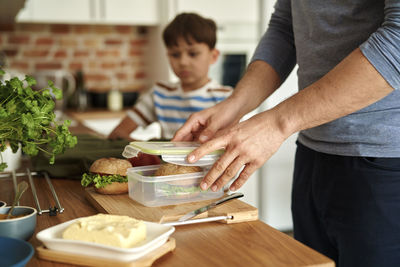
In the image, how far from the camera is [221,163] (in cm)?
91

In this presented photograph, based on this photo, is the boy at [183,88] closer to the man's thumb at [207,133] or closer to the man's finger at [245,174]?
the man's thumb at [207,133]

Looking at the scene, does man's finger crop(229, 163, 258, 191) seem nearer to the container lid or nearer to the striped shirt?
the container lid

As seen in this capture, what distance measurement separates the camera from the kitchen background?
127 inches

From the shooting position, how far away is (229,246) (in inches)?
30.6

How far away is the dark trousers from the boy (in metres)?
1.11

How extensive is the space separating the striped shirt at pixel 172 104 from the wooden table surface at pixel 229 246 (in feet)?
4.28

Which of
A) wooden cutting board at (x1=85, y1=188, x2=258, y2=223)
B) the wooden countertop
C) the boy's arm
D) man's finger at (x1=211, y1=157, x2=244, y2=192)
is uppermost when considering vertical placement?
man's finger at (x1=211, y1=157, x2=244, y2=192)

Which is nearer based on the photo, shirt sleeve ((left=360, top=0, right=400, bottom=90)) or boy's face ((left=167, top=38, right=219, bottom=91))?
shirt sleeve ((left=360, top=0, right=400, bottom=90))

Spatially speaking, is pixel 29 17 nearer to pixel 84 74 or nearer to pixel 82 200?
pixel 84 74

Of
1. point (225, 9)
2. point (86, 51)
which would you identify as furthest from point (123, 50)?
point (225, 9)

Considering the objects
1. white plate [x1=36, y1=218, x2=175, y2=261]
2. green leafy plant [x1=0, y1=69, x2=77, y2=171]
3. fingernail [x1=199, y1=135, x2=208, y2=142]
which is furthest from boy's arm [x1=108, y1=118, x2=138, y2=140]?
white plate [x1=36, y1=218, x2=175, y2=261]

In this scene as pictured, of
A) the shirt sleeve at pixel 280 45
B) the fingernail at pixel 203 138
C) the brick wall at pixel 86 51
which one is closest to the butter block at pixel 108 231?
the fingernail at pixel 203 138

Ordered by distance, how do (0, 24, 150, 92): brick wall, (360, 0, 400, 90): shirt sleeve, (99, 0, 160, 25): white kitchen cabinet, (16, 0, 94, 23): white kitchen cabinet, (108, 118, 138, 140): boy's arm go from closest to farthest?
(360, 0, 400, 90): shirt sleeve < (108, 118, 138, 140): boy's arm < (16, 0, 94, 23): white kitchen cabinet < (99, 0, 160, 25): white kitchen cabinet < (0, 24, 150, 92): brick wall

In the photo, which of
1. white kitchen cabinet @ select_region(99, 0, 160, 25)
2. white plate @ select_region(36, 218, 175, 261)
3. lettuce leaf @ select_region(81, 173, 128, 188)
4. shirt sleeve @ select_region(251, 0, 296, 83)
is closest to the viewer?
white plate @ select_region(36, 218, 175, 261)
